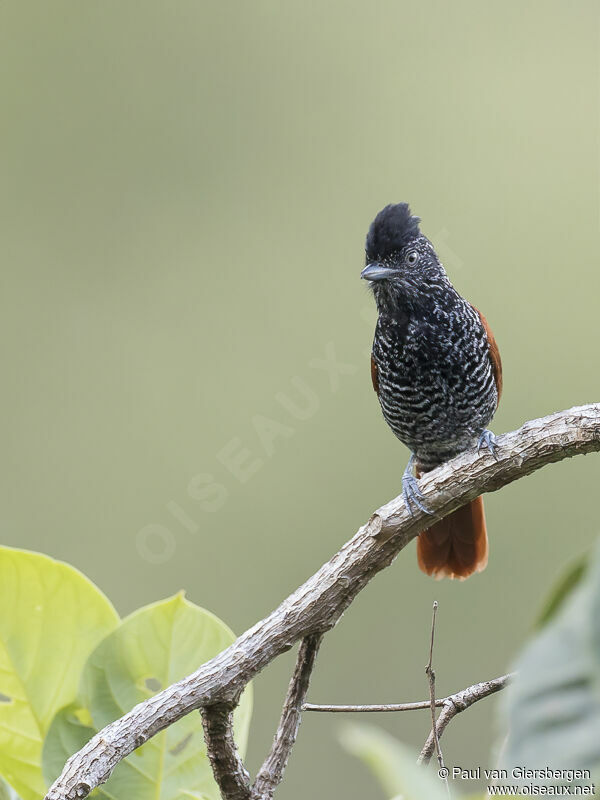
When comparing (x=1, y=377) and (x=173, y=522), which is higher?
(x=1, y=377)

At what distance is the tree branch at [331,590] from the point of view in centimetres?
112

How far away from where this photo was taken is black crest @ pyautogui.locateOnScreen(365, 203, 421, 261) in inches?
99.3

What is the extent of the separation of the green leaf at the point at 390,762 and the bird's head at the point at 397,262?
210 cm

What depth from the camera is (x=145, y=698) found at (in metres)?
1.29

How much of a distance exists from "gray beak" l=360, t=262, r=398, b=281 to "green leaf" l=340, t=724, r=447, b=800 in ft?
6.85

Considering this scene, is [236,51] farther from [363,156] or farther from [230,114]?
[363,156]

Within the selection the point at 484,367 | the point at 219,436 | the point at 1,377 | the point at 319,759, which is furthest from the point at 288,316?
the point at 484,367

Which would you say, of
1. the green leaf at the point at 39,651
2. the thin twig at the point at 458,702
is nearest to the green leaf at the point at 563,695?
the thin twig at the point at 458,702

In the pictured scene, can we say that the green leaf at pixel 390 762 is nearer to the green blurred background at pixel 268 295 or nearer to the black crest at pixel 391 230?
the black crest at pixel 391 230

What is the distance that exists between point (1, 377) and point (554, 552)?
3.84 metres

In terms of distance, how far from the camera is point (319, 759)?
16.9ft

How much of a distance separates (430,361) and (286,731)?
139 cm

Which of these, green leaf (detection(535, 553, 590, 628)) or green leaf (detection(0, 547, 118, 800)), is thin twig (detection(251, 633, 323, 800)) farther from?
green leaf (detection(535, 553, 590, 628))

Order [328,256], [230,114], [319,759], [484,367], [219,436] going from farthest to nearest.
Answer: [230,114] → [328,256] → [219,436] → [319,759] → [484,367]
